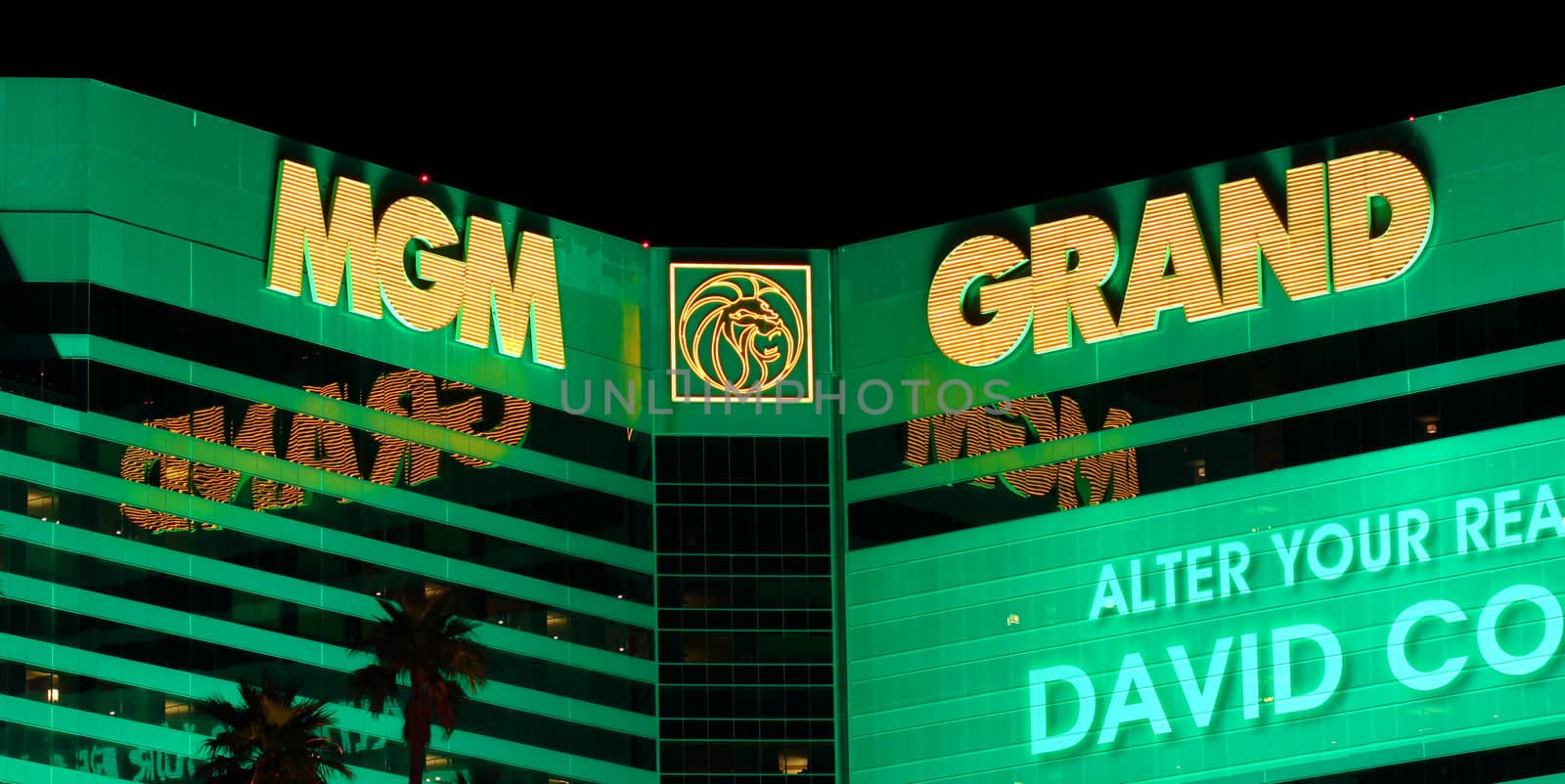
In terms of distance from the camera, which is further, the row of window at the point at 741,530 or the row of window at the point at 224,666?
the row of window at the point at 741,530

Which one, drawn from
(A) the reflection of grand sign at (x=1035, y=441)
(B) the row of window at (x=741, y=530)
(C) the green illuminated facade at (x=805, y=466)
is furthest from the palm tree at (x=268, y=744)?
(A) the reflection of grand sign at (x=1035, y=441)

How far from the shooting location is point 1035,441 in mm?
111062

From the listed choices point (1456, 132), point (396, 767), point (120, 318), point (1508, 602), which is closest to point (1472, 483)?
point (1508, 602)

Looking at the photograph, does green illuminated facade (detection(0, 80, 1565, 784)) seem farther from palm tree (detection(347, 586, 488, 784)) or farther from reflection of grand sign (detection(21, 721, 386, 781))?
palm tree (detection(347, 586, 488, 784))

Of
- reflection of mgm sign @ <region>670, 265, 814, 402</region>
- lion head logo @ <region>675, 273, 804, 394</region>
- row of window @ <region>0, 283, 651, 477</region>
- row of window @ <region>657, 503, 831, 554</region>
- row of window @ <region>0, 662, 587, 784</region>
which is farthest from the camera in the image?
lion head logo @ <region>675, 273, 804, 394</region>

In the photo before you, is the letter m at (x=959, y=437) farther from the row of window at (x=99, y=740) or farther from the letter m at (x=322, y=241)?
the row of window at (x=99, y=740)

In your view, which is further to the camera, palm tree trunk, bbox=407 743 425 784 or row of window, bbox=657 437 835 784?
row of window, bbox=657 437 835 784

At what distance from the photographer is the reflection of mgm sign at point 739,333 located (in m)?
117

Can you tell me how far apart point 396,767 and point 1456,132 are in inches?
1904

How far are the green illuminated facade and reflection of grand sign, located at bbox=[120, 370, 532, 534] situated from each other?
172 millimetres

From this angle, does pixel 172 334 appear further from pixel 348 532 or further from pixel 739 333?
pixel 739 333

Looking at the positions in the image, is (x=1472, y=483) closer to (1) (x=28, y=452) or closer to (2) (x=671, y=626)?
(2) (x=671, y=626)

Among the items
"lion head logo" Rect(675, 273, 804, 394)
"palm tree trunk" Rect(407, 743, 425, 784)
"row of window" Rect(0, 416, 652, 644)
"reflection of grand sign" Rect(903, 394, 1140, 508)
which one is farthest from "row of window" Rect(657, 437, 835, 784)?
"palm tree trunk" Rect(407, 743, 425, 784)

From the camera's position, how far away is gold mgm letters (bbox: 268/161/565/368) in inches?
4063
